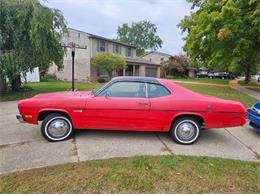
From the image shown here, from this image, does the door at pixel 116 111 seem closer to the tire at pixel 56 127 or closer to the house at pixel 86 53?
the tire at pixel 56 127

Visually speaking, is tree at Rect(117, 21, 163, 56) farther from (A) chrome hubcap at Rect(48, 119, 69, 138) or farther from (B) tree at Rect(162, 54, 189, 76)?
(A) chrome hubcap at Rect(48, 119, 69, 138)

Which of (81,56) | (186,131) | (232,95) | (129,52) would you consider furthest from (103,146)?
(129,52)

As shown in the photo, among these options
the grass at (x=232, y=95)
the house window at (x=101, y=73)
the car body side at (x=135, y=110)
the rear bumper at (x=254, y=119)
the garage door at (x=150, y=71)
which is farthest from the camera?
the garage door at (x=150, y=71)

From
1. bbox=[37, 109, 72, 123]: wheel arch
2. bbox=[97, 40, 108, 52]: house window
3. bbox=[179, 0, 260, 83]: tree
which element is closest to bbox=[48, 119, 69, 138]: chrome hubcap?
bbox=[37, 109, 72, 123]: wheel arch

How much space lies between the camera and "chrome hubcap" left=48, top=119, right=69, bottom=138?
16.1ft

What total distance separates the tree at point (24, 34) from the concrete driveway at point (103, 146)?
17.5ft

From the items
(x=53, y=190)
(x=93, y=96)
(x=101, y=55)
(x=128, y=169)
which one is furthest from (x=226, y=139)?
(x=101, y=55)

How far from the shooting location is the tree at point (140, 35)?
7162 centimetres

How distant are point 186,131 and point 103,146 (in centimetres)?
189

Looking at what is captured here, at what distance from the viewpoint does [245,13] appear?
50.7ft

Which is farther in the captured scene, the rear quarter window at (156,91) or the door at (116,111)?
the rear quarter window at (156,91)

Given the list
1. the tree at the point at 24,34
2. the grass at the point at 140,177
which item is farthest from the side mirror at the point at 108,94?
the tree at the point at 24,34

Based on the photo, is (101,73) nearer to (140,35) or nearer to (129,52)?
(129,52)

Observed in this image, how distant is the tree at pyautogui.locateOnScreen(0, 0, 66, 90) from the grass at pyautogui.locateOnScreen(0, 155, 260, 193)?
8291 mm
